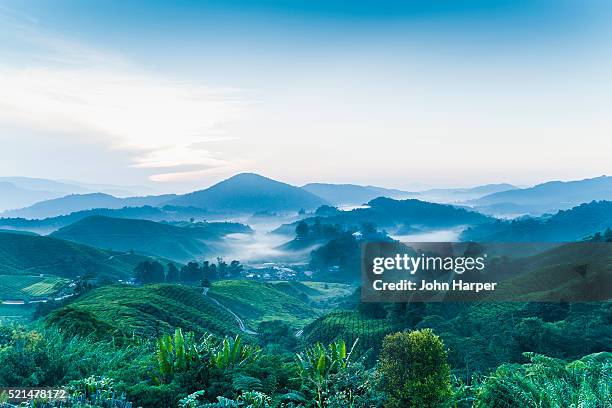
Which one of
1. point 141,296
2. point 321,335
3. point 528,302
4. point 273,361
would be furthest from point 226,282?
point 273,361

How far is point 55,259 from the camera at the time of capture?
136m

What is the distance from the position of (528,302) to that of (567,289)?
4195 mm

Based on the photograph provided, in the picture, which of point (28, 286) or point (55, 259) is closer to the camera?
point (28, 286)

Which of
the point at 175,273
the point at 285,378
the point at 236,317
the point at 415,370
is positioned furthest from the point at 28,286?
the point at 415,370

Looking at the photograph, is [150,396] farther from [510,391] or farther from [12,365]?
[510,391]

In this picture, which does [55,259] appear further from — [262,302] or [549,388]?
[549,388]

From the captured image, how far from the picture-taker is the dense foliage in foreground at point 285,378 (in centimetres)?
731

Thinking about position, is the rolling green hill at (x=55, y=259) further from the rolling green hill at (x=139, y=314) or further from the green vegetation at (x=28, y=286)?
the rolling green hill at (x=139, y=314)

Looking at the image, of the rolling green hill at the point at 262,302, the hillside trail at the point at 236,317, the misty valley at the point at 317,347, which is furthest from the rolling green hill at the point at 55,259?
the hillside trail at the point at 236,317

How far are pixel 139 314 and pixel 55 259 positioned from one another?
98.5 metres

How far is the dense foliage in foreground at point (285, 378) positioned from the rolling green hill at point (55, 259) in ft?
414

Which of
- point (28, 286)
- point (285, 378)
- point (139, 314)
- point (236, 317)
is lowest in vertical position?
point (236, 317)

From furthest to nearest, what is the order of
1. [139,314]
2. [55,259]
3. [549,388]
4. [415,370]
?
1. [55,259]
2. [139,314]
3. [415,370]
4. [549,388]

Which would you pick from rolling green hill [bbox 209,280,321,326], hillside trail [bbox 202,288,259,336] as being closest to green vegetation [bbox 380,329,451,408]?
hillside trail [bbox 202,288,259,336]
